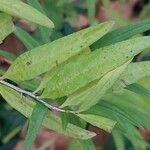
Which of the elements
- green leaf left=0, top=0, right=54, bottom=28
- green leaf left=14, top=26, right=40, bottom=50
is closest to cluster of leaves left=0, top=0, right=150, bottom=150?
green leaf left=0, top=0, right=54, bottom=28

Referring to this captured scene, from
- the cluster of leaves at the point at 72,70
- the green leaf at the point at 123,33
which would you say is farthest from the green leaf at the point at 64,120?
the green leaf at the point at 123,33

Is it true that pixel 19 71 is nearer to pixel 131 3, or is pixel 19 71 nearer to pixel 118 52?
pixel 118 52

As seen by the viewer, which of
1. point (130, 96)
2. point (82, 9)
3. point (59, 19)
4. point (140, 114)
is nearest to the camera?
point (140, 114)

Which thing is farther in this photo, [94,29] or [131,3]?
[131,3]

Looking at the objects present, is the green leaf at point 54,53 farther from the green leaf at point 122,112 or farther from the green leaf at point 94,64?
the green leaf at point 122,112

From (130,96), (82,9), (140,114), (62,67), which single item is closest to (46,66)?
(62,67)

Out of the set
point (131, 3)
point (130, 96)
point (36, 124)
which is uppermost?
point (131, 3)
